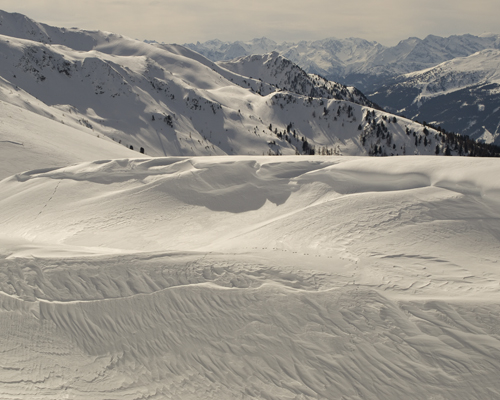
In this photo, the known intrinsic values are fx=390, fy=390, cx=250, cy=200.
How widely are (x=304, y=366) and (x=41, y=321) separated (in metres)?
5.14

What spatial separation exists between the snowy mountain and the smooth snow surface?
87.4m

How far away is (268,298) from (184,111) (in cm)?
12059

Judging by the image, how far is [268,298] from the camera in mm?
7891

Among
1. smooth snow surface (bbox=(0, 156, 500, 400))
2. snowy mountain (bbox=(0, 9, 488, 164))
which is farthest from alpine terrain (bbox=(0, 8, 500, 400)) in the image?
snowy mountain (bbox=(0, 9, 488, 164))

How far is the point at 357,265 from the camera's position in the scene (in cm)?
898

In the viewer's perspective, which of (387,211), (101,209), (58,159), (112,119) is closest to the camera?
(387,211)

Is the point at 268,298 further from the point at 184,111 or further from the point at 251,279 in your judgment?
the point at 184,111

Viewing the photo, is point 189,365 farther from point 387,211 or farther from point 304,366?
point 387,211

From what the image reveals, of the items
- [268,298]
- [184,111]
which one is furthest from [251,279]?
[184,111]

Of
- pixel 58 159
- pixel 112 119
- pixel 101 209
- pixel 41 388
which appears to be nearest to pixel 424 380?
pixel 41 388

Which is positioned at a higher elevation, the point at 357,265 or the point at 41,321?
the point at 357,265

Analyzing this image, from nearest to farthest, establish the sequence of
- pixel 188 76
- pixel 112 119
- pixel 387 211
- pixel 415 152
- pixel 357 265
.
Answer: pixel 357 265 → pixel 387 211 → pixel 112 119 → pixel 415 152 → pixel 188 76

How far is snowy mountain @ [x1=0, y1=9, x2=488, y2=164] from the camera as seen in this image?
106 meters

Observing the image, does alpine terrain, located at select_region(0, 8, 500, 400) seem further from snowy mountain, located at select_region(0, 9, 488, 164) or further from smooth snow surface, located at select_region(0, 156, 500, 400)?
snowy mountain, located at select_region(0, 9, 488, 164)
